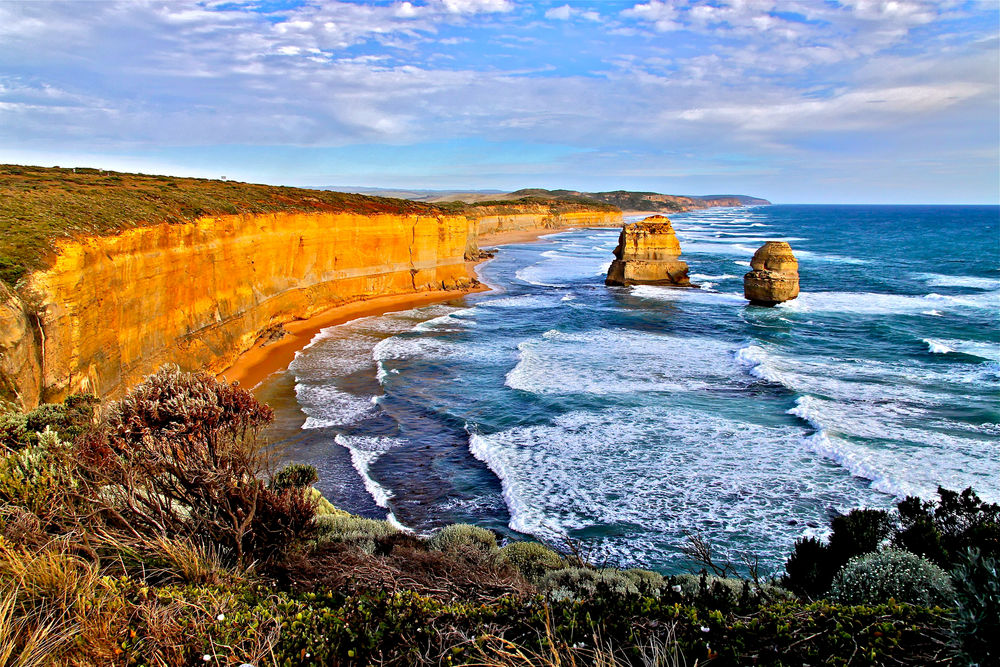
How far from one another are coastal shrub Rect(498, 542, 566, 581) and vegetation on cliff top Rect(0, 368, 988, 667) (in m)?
0.04

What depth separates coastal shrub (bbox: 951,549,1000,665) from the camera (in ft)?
11.8

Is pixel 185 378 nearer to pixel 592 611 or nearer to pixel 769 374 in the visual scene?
pixel 592 611

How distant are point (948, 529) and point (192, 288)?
21481 mm

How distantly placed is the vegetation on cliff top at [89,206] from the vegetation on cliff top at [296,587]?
6.95 metres

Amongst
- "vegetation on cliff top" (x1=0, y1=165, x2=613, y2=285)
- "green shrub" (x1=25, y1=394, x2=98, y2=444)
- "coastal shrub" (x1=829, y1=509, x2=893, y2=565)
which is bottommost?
"coastal shrub" (x1=829, y1=509, x2=893, y2=565)

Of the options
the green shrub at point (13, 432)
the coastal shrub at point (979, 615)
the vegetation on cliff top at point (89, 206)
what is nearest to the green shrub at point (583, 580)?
the coastal shrub at point (979, 615)

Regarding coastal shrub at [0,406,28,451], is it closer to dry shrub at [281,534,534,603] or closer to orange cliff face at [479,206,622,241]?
dry shrub at [281,534,534,603]

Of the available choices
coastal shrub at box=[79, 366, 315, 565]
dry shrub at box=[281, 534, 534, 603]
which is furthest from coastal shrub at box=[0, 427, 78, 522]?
dry shrub at box=[281, 534, 534, 603]

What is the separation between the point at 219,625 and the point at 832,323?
101ft

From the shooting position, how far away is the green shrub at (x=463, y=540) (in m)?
8.78

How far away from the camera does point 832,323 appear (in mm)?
29188

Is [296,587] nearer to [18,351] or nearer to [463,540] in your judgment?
[463,540]

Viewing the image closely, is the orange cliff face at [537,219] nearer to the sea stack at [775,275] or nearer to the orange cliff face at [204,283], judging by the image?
the orange cliff face at [204,283]

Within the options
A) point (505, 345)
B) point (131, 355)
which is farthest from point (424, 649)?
point (505, 345)
